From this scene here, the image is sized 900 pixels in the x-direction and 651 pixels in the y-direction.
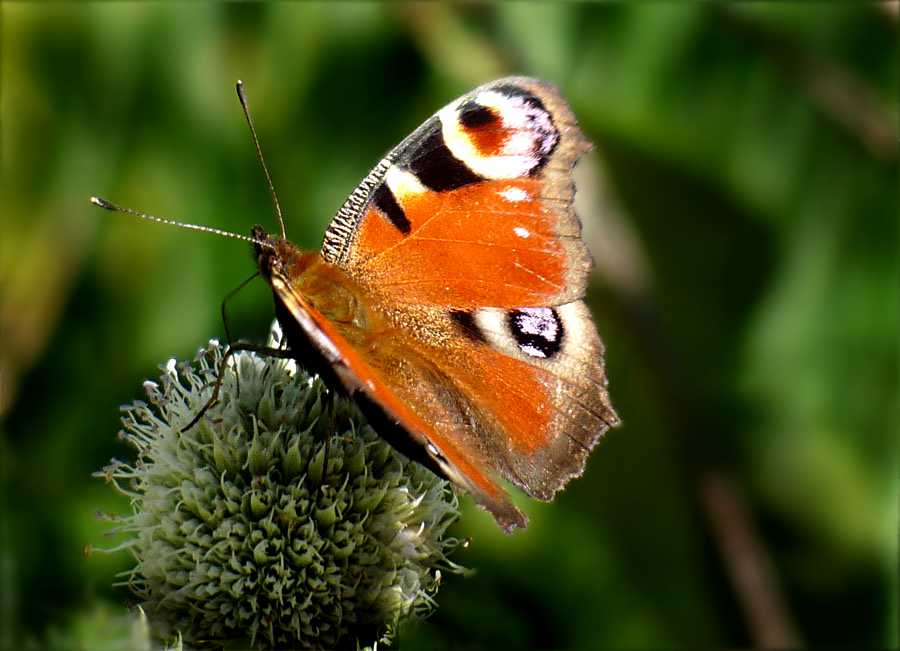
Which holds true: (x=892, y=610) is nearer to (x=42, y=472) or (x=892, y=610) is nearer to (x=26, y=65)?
(x=42, y=472)

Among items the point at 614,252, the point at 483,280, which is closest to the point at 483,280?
the point at 483,280

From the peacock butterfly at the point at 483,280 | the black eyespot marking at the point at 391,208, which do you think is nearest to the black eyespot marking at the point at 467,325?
the peacock butterfly at the point at 483,280

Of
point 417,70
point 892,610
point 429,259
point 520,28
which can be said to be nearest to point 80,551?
point 429,259

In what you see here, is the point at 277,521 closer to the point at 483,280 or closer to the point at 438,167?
the point at 483,280

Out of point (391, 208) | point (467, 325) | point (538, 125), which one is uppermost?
point (538, 125)

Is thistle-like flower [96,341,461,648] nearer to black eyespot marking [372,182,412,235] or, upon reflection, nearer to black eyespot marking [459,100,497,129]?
black eyespot marking [372,182,412,235]

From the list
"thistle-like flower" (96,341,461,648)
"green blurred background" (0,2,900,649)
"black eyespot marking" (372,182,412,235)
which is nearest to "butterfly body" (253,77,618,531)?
"black eyespot marking" (372,182,412,235)

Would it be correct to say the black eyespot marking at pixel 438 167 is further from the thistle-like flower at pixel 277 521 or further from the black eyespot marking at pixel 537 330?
the thistle-like flower at pixel 277 521

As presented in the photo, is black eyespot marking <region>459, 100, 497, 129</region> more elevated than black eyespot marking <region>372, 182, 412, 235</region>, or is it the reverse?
black eyespot marking <region>459, 100, 497, 129</region>
